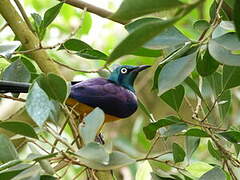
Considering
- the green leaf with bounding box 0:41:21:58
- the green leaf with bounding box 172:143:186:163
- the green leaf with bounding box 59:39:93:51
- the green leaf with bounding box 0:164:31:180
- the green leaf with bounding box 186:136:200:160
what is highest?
the green leaf with bounding box 0:164:31:180

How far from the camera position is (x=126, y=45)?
62cm

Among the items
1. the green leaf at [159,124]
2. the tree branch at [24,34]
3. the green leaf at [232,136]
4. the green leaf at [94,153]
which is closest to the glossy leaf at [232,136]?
the green leaf at [232,136]

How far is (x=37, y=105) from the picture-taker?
961mm

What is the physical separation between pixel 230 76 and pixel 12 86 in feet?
1.67

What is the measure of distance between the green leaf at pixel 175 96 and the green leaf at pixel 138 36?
562mm

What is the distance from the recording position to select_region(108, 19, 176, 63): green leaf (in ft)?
2.01

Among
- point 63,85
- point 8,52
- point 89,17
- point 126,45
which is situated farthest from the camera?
point 89,17

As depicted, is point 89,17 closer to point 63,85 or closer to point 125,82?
point 125,82

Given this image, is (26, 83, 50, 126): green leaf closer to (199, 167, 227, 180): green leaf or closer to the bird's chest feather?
(199, 167, 227, 180): green leaf

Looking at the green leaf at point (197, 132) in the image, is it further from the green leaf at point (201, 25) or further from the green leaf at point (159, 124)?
the green leaf at point (201, 25)

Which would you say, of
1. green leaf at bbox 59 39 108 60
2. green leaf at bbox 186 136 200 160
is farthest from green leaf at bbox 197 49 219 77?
green leaf at bbox 59 39 108 60

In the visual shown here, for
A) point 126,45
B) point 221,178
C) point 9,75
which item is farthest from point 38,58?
point 126,45

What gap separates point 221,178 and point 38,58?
0.67 meters

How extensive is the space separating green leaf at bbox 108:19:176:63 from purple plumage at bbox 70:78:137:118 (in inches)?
35.7
